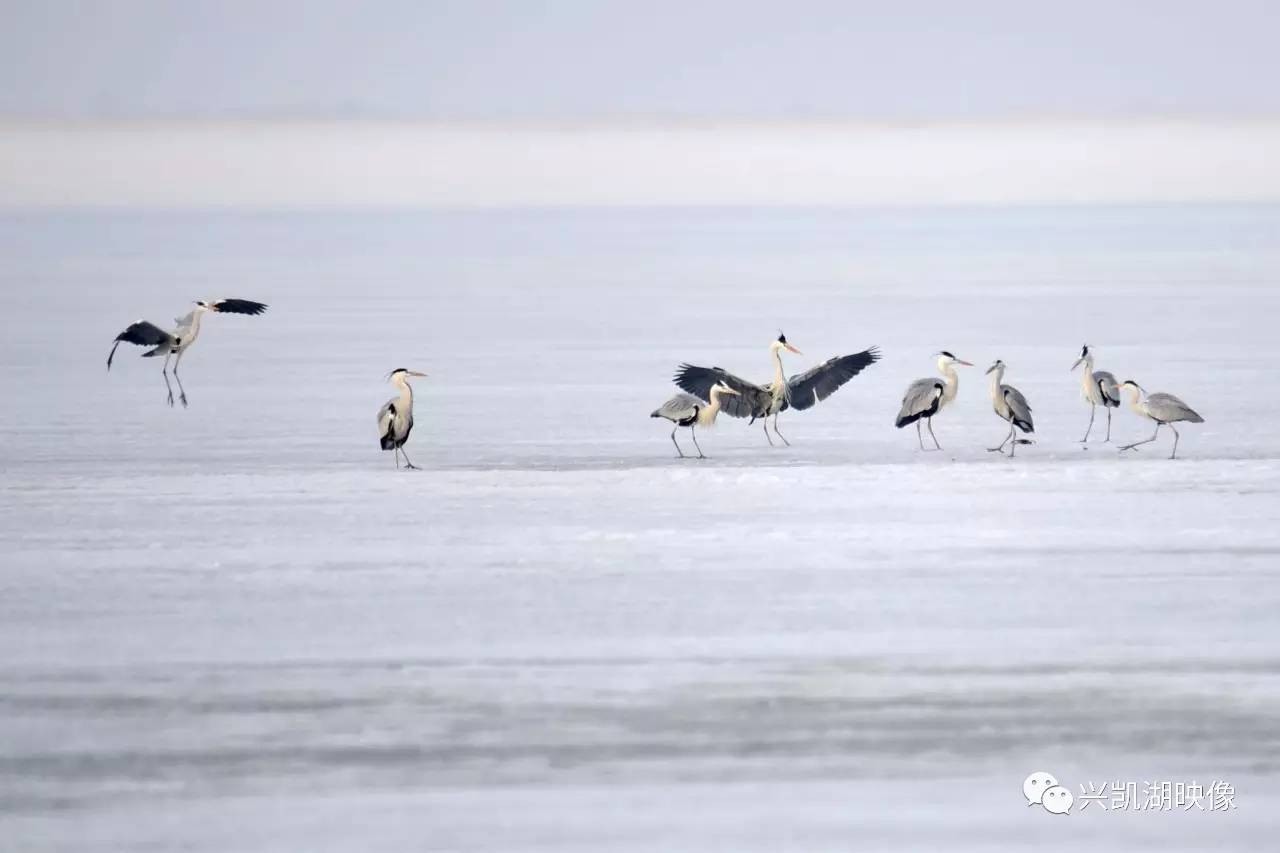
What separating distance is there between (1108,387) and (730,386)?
1848 mm

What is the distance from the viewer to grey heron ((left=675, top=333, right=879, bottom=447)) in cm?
1116

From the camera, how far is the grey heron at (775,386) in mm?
11164

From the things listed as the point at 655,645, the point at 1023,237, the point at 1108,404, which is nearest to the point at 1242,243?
the point at 1023,237

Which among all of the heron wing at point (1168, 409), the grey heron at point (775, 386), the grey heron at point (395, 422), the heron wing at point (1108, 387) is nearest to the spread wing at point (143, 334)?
the grey heron at point (395, 422)

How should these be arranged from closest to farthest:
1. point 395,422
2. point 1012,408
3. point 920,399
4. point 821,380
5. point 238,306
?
1. point 395,422
2. point 1012,408
3. point 920,399
4. point 821,380
5. point 238,306

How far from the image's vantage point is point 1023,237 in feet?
116

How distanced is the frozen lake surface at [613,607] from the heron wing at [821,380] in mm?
269

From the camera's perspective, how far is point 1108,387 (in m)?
11.1

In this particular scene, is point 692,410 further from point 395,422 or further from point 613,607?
point 613,607

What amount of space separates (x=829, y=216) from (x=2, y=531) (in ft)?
136

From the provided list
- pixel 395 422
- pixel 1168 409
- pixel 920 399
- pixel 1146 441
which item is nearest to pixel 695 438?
pixel 920 399

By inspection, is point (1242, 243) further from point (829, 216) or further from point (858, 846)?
point (858, 846)

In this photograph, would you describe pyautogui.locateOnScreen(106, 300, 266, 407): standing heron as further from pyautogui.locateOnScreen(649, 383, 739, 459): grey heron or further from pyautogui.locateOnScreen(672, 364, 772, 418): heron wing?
pyautogui.locateOnScreen(649, 383, 739, 459): grey heron

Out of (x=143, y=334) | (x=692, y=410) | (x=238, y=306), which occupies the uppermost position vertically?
(x=238, y=306)
